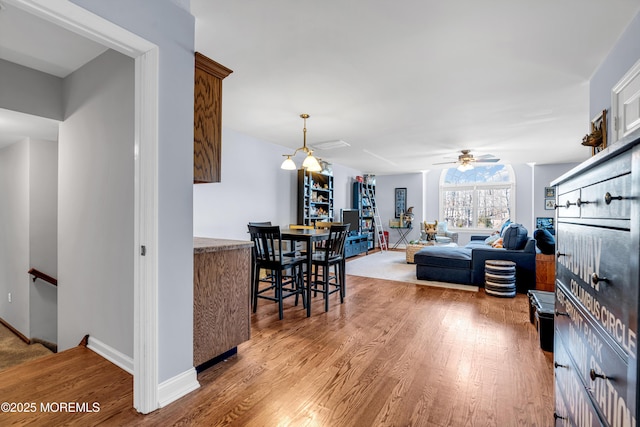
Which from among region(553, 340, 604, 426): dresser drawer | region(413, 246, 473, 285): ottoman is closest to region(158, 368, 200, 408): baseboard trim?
region(553, 340, 604, 426): dresser drawer

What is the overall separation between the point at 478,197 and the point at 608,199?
28.0 ft

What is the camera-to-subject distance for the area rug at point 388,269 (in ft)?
15.3

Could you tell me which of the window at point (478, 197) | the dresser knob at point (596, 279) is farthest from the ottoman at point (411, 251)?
the dresser knob at point (596, 279)

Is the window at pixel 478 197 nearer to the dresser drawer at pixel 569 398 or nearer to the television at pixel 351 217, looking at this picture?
the television at pixel 351 217

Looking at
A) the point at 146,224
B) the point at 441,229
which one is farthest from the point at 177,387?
Answer: the point at 441,229

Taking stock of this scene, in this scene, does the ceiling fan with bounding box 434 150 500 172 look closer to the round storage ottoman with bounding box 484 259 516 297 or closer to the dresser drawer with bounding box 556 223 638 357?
the round storage ottoman with bounding box 484 259 516 297

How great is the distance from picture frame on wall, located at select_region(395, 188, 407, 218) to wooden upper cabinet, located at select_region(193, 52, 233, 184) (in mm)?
7800

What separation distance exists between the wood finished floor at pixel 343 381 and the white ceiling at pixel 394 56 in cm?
233

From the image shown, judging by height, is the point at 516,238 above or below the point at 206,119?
below

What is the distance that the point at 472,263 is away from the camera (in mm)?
4566

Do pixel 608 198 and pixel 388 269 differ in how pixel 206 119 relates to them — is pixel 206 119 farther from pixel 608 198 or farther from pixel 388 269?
pixel 388 269

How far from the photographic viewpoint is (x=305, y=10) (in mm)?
1927

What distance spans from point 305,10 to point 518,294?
4.44 metres

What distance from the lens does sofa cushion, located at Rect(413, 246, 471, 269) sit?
15.2ft
